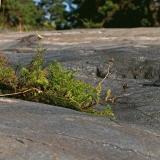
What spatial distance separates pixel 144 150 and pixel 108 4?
54.5ft

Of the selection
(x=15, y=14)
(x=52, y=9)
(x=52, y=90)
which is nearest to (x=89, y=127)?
(x=52, y=90)

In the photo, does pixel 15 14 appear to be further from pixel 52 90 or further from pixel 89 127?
pixel 89 127

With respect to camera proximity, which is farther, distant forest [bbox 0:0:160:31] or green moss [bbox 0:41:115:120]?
distant forest [bbox 0:0:160:31]

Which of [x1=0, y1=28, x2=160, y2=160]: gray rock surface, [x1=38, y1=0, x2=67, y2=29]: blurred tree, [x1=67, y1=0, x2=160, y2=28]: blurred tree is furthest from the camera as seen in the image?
[x1=38, y1=0, x2=67, y2=29]: blurred tree

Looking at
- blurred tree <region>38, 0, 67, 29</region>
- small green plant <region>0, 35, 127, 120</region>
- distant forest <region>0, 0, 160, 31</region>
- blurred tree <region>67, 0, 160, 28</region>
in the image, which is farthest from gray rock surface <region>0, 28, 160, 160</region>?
blurred tree <region>38, 0, 67, 29</region>

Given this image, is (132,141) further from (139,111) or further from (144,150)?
(139,111)

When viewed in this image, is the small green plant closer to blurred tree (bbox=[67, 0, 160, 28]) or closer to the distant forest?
the distant forest

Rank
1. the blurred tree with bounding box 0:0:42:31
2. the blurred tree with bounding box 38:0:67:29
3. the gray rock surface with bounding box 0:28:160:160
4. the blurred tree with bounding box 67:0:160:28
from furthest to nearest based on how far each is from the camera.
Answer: the blurred tree with bounding box 38:0:67:29 → the blurred tree with bounding box 67:0:160:28 → the blurred tree with bounding box 0:0:42:31 → the gray rock surface with bounding box 0:28:160:160

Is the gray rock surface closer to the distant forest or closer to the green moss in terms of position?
the green moss

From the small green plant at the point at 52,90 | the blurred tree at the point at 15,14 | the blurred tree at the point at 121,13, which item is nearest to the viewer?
the small green plant at the point at 52,90

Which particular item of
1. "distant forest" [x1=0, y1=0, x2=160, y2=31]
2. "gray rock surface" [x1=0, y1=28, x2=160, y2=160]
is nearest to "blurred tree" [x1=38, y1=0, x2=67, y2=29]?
"distant forest" [x1=0, y1=0, x2=160, y2=31]

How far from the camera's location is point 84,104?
4.09m

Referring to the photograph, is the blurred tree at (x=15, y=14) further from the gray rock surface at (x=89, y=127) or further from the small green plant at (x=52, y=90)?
the small green plant at (x=52, y=90)

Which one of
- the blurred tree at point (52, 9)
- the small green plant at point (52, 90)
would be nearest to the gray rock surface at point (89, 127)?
the small green plant at point (52, 90)
